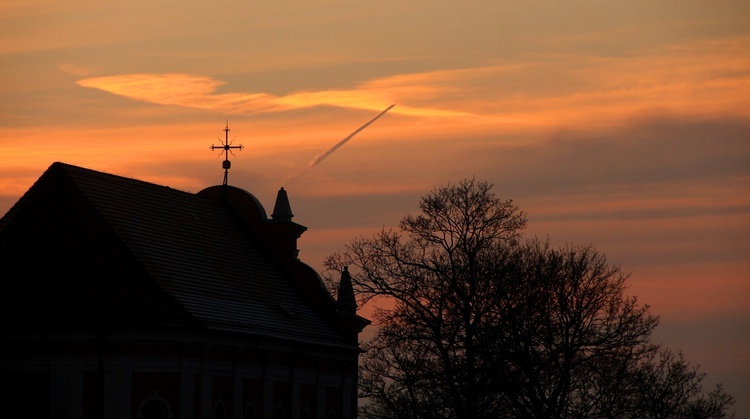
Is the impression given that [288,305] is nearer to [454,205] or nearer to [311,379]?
[311,379]

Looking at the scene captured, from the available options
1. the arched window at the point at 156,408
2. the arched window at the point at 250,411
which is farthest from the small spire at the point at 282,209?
the arched window at the point at 156,408

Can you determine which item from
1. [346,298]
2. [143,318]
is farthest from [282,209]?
[143,318]

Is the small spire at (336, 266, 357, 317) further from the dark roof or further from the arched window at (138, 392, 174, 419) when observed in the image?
the arched window at (138, 392, 174, 419)

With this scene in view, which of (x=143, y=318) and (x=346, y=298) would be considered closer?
(x=143, y=318)

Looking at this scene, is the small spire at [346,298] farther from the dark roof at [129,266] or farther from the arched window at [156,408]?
the arched window at [156,408]

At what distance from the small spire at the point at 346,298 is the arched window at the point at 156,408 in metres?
15.3

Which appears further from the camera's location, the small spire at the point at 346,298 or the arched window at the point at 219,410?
the small spire at the point at 346,298

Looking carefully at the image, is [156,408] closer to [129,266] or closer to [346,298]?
[129,266]

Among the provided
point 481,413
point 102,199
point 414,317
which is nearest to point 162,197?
point 102,199

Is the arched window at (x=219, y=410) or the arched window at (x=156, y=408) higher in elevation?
the arched window at (x=219, y=410)

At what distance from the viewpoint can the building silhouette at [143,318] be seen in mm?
58031

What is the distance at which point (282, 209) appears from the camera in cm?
7662

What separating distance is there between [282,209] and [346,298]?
6139 mm

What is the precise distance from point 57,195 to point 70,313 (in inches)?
238
